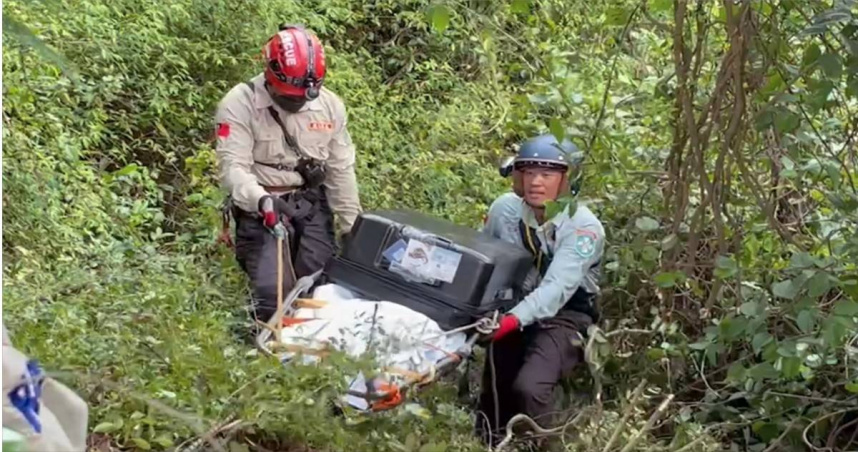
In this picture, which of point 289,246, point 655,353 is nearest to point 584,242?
point 655,353

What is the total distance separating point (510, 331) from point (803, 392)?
1418 mm

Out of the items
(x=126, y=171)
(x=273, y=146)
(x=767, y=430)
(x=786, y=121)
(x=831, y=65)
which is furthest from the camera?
(x=126, y=171)

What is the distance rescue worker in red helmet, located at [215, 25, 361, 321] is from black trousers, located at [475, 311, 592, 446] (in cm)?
109

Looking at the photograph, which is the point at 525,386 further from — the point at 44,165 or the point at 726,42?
the point at 44,165

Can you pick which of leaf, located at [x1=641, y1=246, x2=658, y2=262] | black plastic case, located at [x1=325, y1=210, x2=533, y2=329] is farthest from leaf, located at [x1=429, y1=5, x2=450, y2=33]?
leaf, located at [x1=641, y1=246, x2=658, y2=262]

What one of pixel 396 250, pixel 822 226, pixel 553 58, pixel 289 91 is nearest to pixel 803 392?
pixel 822 226

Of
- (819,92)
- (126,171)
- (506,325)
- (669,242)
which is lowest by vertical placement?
(126,171)

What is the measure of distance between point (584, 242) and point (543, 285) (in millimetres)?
267

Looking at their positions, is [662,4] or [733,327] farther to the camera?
[662,4]

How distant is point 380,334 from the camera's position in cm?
416

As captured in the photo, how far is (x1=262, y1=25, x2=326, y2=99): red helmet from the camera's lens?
5.61 meters

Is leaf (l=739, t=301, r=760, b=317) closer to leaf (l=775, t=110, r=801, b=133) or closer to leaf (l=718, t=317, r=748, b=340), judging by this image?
leaf (l=718, t=317, r=748, b=340)

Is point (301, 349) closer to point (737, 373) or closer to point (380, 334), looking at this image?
point (380, 334)

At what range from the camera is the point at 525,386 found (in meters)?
4.84
